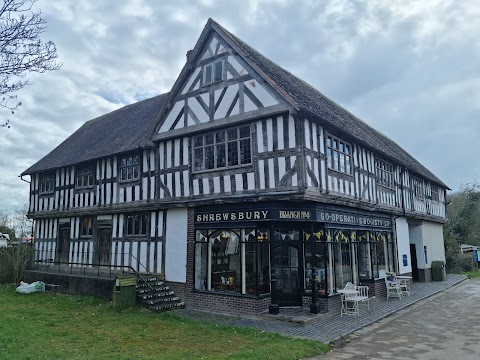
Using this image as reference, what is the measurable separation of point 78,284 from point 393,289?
13.2m

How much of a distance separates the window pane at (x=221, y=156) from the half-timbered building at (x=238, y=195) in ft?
0.18

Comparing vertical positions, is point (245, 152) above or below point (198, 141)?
below

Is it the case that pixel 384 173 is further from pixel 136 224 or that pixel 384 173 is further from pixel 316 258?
pixel 136 224

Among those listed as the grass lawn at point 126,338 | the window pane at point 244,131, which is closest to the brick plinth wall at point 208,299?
the grass lawn at point 126,338

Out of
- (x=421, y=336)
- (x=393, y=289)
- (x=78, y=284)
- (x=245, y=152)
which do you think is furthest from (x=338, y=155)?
(x=78, y=284)

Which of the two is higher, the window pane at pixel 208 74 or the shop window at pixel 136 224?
the window pane at pixel 208 74

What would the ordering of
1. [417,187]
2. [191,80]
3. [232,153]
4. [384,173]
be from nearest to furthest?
1. [232,153]
2. [191,80]
3. [384,173]
4. [417,187]

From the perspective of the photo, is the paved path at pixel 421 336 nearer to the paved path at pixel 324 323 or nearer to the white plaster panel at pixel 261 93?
the paved path at pixel 324 323

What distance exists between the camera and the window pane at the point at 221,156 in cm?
1303

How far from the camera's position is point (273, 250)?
452 inches

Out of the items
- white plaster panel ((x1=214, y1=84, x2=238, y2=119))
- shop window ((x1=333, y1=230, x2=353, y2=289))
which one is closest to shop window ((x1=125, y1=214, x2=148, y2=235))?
white plaster panel ((x1=214, y1=84, x2=238, y2=119))

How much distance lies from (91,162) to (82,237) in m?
3.59

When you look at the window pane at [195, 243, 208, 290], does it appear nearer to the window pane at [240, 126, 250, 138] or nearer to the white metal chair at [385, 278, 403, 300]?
the window pane at [240, 126, 250, 138]

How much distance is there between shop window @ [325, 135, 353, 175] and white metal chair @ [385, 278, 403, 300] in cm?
513
